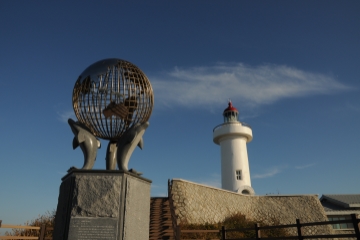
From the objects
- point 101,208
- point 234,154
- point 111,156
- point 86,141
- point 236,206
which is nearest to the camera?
point 101,208

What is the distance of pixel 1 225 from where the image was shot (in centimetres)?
847

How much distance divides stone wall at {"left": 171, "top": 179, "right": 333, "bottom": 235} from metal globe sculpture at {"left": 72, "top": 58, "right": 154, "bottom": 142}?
437 inches

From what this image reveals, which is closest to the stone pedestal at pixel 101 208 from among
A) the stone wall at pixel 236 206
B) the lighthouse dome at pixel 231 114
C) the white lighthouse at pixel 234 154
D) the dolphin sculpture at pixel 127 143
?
the dolphin sculpture at pixel 127 143

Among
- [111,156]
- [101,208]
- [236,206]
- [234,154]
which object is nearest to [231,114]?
[234,154]

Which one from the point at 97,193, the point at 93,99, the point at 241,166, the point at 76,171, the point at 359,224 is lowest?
the point at 359,224

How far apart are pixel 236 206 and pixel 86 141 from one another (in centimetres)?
1652

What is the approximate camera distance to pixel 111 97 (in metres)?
5.30

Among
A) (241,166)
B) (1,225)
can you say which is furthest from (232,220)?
(1,225)

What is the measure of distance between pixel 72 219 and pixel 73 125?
1.75m

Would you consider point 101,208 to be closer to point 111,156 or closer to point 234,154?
point 111,156

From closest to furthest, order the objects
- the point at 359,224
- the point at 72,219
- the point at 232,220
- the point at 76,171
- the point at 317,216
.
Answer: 1. the point at 72,219
2. the point at 76,171
3. the point at 359,224
4. the point at 232,220
5. the point at 317,216

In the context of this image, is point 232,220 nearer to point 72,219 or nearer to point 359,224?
point 359,224

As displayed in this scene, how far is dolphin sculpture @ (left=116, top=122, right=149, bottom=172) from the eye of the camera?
17.4 feet

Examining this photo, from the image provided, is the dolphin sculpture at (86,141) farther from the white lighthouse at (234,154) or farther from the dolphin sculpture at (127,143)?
the white lighthouse at (234,154)
